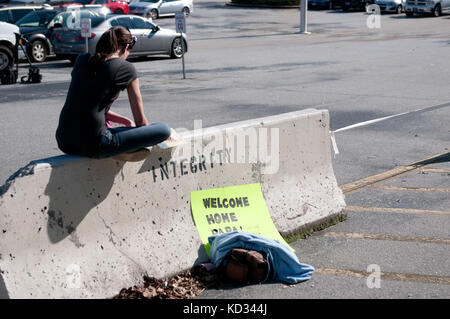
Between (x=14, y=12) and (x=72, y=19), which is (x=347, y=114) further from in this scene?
(x=14, y=12)

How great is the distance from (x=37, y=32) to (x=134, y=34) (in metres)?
3.90

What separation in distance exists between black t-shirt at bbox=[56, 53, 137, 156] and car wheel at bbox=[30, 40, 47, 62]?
2031 centimetres

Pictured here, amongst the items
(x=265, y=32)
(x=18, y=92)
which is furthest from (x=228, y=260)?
(x=265, y=32)

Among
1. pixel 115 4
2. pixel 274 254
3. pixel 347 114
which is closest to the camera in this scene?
pixel 274 254

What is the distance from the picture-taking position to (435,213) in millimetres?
6996

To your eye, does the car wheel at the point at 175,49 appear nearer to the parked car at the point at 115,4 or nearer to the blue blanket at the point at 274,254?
the parked car at the point at 115,4

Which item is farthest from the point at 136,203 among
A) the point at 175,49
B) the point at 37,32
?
the point at 37,32

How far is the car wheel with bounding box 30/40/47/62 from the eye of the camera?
2433 cm

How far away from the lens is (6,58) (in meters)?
18.7

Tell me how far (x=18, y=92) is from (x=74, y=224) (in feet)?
40.5

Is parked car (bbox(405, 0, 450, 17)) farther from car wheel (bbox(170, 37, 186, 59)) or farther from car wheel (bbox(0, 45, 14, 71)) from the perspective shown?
car wheel (bbox(0, 45, 14, 71))

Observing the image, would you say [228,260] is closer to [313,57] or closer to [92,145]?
[92,145]

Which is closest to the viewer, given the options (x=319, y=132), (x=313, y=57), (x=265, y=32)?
(x=319, y=132)

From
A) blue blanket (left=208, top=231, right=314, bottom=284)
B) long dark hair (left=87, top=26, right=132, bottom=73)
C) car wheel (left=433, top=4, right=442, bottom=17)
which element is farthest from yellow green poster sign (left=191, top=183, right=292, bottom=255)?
car wheel (left=433, top=4, right=442, bottom=17)
